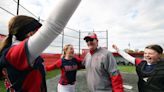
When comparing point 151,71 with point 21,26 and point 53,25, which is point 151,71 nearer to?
point 21,26

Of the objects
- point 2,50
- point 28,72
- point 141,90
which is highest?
point 2,50

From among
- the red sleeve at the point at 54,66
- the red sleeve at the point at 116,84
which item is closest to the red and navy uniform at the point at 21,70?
the red sleeve at the point at 116,84

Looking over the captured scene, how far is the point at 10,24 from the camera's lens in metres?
1.85

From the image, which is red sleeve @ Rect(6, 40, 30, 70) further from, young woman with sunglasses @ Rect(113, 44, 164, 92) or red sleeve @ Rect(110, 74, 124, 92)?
young woman with sunglasses @ Rect(113, 44, 164, 92)

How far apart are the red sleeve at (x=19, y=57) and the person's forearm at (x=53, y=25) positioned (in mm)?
74

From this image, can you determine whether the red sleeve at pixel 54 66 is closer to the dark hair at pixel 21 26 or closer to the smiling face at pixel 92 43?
the smiling face at pixel 92 43

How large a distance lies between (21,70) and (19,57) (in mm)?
186

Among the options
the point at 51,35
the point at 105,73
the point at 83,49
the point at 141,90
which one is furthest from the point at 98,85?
the point at 83,49

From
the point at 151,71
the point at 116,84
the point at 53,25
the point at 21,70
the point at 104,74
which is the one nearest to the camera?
the point at 53,25

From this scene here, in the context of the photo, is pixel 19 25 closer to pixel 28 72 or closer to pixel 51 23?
pixel 28 72

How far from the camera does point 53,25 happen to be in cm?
136

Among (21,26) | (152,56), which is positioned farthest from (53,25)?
(152,56)

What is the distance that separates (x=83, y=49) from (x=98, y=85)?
21156 millimetres

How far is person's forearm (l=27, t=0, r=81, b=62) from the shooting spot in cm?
130
